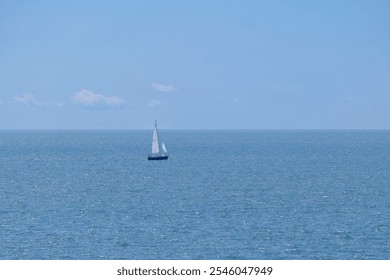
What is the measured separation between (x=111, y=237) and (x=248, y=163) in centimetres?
10366

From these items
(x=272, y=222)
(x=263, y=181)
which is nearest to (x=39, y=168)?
(x=263, y=181)

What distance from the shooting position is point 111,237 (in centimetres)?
6309

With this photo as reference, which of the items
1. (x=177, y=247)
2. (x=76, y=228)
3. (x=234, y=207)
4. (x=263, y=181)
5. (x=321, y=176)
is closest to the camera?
(x=177, y=247)

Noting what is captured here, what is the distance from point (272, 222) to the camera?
2798 inches

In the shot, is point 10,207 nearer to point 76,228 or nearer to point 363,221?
point 76,228

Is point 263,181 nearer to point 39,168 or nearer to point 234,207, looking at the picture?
point 234,207

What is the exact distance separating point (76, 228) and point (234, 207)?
21.6m

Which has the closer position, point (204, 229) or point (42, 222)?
point (204, 229)

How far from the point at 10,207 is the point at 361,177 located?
65429mm

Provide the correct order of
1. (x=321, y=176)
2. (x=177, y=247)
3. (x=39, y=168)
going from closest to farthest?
1. (x=177, y=247)
2. (x=321, y=176)
3. (x=39, y=168)

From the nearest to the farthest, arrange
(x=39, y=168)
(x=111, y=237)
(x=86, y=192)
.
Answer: (x=111, y=237)
(x=86, y=192)
(x=39, y=168)

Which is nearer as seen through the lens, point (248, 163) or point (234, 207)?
point (234, 207)

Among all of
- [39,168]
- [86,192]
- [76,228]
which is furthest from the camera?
[39,168]

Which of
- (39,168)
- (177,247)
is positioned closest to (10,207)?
(177,247)
